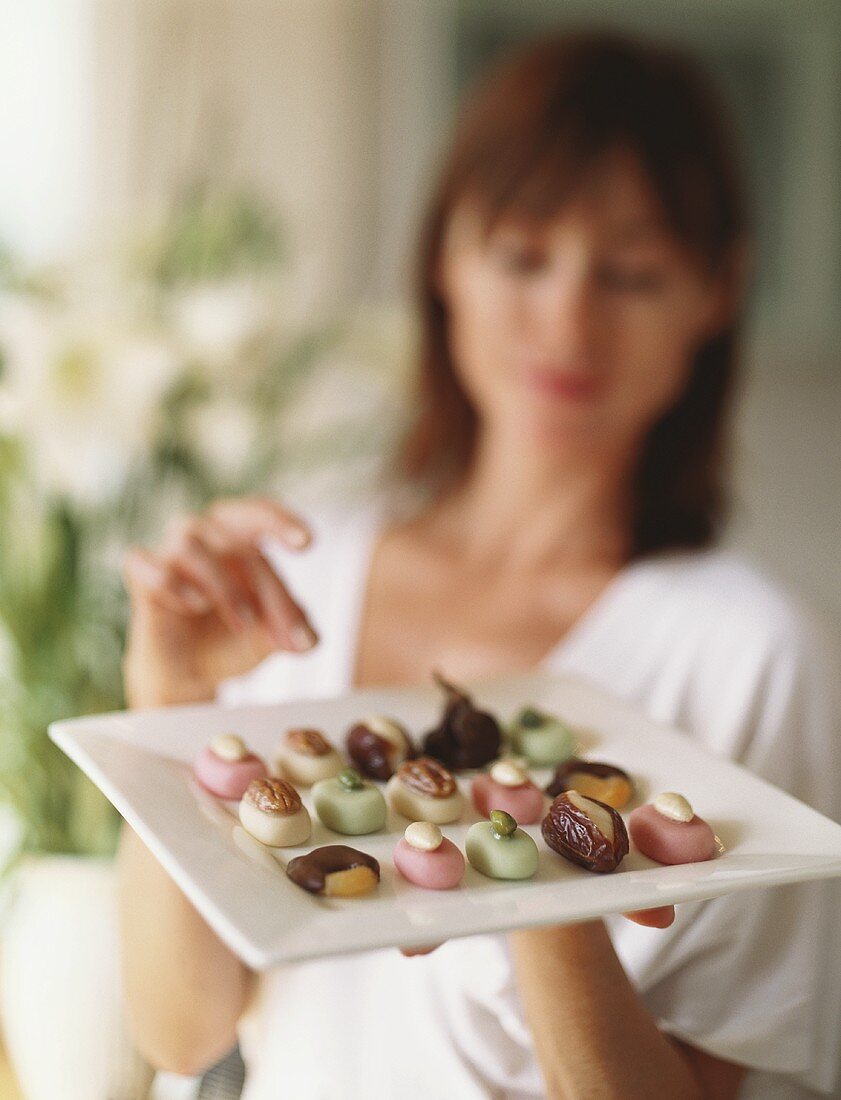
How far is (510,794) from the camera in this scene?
47cm

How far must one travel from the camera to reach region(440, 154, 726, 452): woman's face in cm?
90

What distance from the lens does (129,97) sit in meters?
1.71

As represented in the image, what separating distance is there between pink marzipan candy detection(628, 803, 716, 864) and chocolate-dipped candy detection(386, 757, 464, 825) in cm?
8

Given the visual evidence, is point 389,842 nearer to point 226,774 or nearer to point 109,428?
point 226,774

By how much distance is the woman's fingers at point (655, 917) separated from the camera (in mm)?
436

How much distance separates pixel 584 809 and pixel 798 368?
1.22 metres

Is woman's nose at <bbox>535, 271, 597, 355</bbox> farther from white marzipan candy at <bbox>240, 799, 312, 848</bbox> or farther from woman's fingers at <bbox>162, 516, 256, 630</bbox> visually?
white marzipan candy at <bbox>240, 799, 312, 848</bbox>

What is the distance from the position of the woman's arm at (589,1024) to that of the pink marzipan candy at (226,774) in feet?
0.44

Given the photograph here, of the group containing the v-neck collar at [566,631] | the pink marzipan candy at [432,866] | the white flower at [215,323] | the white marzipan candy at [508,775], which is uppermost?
the white flower at [215,323]

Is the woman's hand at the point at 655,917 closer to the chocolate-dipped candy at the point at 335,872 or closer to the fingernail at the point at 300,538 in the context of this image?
the chocolate-dipped candy at the point at 335,872

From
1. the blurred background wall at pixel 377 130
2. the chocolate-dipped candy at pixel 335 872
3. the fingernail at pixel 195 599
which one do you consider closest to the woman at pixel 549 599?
the fingernail at pixel 195 599

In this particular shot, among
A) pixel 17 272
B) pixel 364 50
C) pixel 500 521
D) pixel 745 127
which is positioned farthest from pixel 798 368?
pixel 17 272

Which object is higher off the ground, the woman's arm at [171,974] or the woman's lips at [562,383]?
the woman's lips at [562,383]

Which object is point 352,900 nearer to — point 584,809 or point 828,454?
point 584,809
